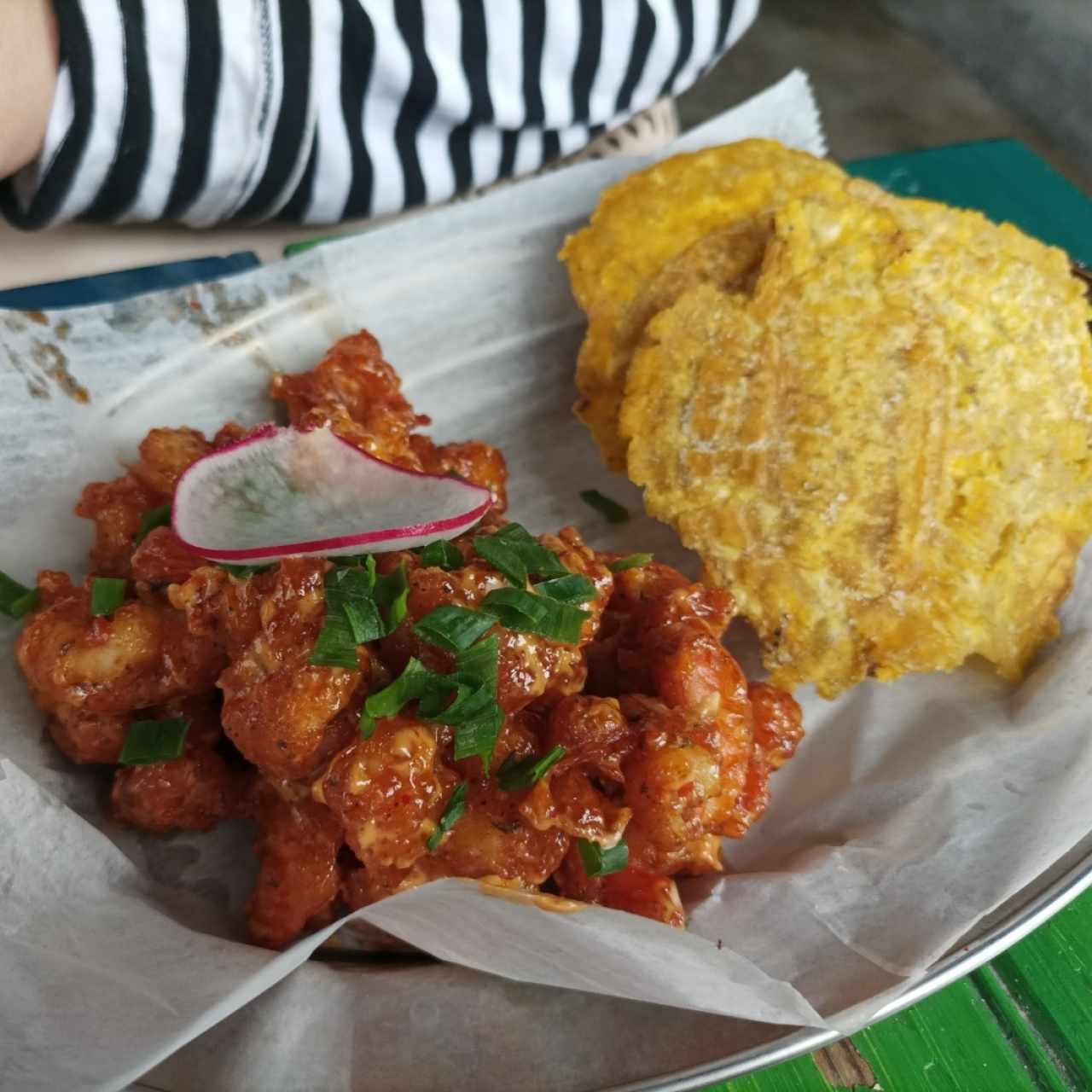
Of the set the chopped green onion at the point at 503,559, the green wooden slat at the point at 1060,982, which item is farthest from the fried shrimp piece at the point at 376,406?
the green wooden slat at the point at 1060,982

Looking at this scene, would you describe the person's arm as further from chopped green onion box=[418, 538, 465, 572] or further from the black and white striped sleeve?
chopped green onion box=[418, 538, 465, 572]

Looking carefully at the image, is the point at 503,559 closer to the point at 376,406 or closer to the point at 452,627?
the point at 452,627

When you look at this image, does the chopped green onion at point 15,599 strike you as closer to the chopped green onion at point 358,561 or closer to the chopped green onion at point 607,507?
the chopped green onion at point 358,561

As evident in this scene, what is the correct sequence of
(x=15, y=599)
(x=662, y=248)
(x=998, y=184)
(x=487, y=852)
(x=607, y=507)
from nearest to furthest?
(x=487, y=852) < (x=15, y=599) < (x=662, y=248) < (x=607, y=507) < (x=998, y=184)

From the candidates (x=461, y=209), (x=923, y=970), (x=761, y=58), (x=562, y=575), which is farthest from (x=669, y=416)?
(x=761, y=58)

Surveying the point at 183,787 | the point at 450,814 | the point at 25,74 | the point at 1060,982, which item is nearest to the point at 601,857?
the point at 450,814

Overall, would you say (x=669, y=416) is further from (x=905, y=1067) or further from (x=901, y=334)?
(x=905, y=1067)
